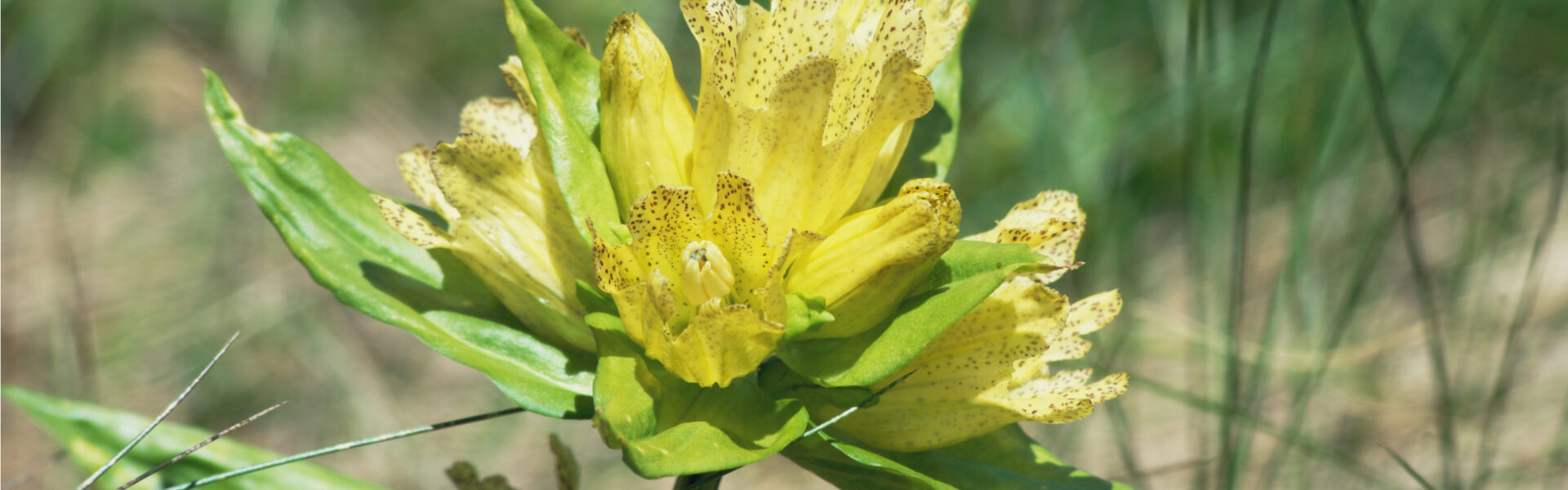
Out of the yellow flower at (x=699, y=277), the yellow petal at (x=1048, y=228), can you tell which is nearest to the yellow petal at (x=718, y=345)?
the yellow flower at (x=699, y=277)

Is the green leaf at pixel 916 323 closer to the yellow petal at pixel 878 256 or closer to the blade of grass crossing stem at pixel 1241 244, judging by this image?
the yellow petal at pixel 878 256

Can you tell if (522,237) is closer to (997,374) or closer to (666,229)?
(666,229)

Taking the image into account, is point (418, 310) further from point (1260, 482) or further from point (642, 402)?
point (1260, 482)

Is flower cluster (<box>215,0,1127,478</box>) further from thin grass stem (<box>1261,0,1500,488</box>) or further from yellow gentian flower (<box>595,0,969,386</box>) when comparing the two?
thin grass stem (<box>1261,0,1500,488</box>)

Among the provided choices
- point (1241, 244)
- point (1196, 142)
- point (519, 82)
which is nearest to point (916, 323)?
point (519, 82)

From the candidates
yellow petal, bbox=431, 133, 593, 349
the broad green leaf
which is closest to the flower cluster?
yellow petal, bbox=431, 133, 593, 349

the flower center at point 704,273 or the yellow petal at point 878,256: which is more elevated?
the yellow petal at point 878,256

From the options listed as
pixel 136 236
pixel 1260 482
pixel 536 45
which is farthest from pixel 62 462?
pixel 1260 482
